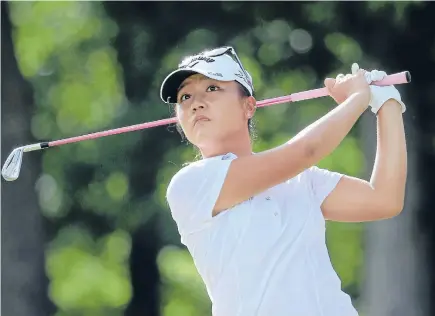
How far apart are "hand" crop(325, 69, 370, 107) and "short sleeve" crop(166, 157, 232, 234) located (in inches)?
13.5

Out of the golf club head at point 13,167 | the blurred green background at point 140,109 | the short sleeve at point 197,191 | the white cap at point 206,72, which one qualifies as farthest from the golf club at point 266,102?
the blurred green background at point 140,109

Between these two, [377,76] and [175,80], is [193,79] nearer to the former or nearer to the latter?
[175,80]

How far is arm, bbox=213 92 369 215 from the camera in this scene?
231 cm

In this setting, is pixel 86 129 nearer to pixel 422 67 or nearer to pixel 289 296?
pixel 422 67

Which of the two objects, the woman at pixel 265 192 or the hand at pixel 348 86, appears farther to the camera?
the hand at pixel 348 86

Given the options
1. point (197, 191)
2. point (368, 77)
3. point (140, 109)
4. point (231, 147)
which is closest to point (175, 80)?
point (231, 147)

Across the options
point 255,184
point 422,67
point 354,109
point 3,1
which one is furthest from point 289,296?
point 3,1

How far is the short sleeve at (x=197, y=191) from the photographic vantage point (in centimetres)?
233

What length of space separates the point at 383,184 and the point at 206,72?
0.50 metres

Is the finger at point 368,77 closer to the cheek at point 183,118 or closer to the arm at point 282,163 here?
the arm at point 282,163

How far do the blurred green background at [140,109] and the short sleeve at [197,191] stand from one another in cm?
539

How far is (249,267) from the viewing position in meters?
2.22

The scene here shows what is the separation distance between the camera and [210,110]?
247cm

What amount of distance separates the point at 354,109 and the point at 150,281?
774 centimetres
